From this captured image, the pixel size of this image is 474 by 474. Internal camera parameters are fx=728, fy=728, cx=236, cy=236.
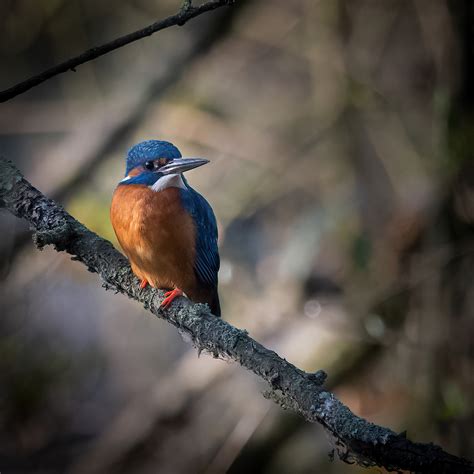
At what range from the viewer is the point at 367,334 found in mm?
4820

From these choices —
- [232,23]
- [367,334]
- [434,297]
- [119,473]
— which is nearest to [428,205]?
[434,297]

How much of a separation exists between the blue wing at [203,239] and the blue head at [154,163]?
0.44 feet

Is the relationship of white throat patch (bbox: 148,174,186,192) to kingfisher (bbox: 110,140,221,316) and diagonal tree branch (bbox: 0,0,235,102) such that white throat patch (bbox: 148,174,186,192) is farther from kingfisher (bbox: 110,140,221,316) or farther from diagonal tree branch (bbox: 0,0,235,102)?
diagonal tree branch (bbox: 0,0,235,102)

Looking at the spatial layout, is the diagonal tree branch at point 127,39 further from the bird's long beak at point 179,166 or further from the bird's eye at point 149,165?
the bird's eye at point 149,165

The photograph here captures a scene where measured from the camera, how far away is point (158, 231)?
348 centimetres

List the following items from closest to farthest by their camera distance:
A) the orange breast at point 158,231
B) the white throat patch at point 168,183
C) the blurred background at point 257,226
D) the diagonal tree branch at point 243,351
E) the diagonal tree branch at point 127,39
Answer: the diagonal tree branch at point 243,351, the diagonal tree branch at point 127,39, the orange breast at point 158,231, the white throat patch at point 168,183, the blurred background at point 257,226

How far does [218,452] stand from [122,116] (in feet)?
8.15

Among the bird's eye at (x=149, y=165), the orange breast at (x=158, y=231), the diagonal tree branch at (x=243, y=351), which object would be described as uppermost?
the bird's eye at (x=149, y=165)

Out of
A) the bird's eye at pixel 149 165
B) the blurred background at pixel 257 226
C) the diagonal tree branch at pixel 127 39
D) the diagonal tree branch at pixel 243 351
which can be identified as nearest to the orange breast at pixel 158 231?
the bird's eye at pixel 149 165

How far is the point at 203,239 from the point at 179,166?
1.35 feet

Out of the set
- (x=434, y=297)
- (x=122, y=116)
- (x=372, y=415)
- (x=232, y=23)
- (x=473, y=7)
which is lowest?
(x=372, y=415)

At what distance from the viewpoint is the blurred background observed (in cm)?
475

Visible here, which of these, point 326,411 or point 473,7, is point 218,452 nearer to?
point 326,411

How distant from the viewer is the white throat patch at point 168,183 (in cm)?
357
